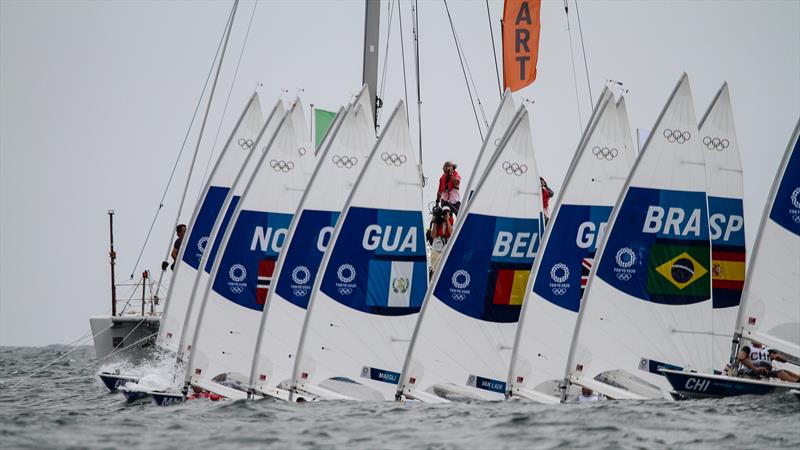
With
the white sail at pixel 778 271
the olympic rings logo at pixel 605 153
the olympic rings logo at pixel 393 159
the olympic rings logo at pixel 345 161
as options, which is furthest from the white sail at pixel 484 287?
the white sail at pixel 778 271

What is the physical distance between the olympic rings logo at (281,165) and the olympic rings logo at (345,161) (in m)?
1.90

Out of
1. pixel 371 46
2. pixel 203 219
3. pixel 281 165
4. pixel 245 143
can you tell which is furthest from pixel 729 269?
pixel 203 219

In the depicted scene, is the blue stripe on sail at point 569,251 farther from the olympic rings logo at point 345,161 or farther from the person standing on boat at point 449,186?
the person standing on boat at point 449,186

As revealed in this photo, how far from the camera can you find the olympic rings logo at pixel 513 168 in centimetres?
2833

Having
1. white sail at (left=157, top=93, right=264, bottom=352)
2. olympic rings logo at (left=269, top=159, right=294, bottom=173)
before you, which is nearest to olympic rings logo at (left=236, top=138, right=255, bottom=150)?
white sail at (left=157, top=93, right=264, bottom=352)

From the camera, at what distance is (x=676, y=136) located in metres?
27.7

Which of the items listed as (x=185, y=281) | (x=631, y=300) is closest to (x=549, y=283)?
(x=631, y=300)

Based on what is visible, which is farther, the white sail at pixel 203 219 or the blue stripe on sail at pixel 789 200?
the white sail at pixel 203 219

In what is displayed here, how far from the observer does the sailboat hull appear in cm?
2541

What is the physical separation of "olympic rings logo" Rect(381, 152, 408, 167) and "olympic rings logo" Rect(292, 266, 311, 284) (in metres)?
2.97

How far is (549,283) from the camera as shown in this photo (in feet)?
91.7

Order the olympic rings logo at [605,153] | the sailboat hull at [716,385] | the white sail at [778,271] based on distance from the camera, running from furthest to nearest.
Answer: the olympic rings logo at [605,153], the white sail at [778,271], the sailboat hull at [716,385]

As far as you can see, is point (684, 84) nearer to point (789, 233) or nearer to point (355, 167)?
point (789, 233)

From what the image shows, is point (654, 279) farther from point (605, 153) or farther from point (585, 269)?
point (605, 153)
